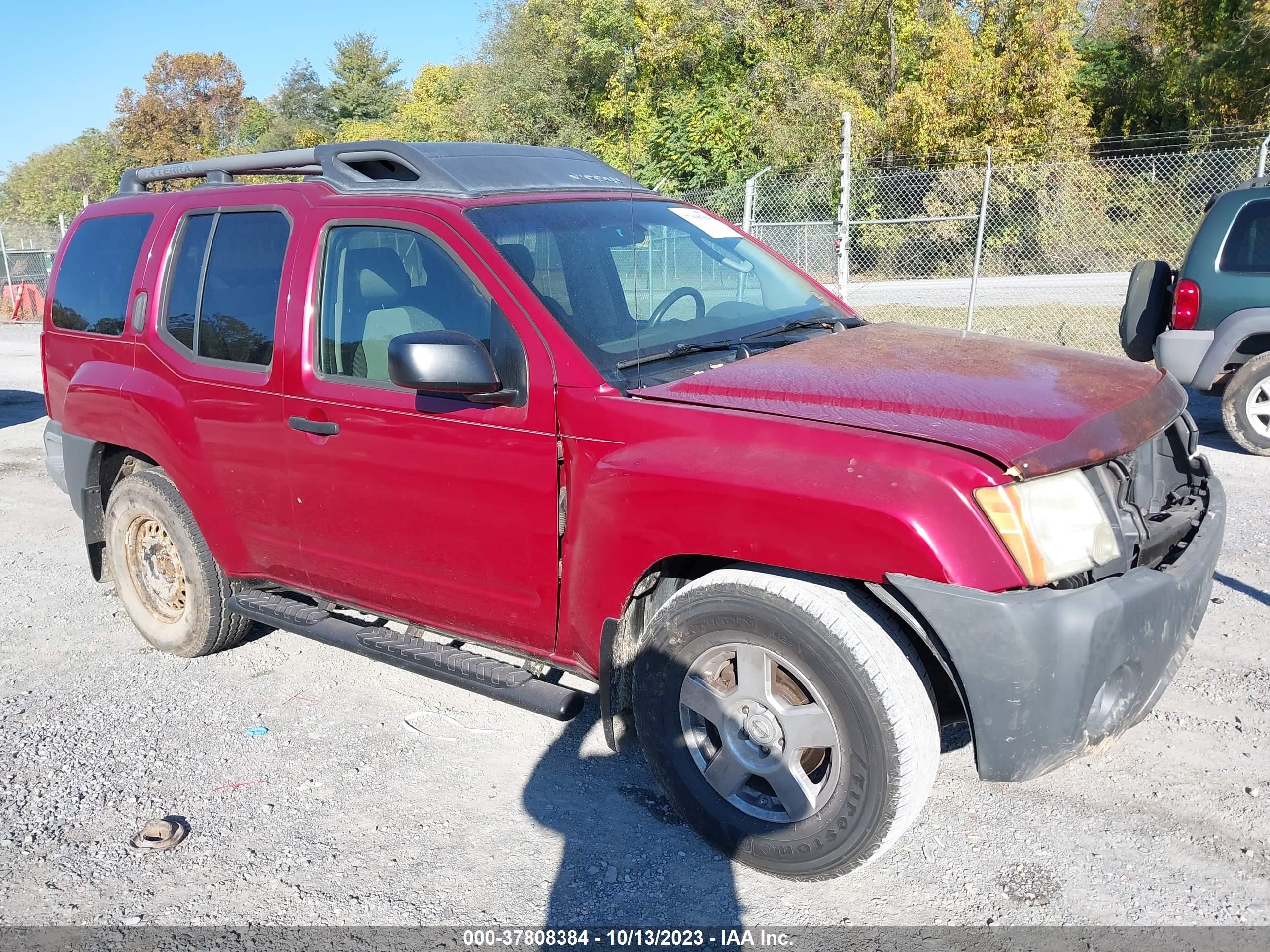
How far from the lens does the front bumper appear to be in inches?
97.7

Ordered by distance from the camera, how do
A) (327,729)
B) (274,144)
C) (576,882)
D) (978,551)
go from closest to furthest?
1. (978,551)
2. (576,882)
3. (327,729)
4. (274,144)

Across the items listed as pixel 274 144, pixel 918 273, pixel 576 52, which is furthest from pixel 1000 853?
pixel 274 144

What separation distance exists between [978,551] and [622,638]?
1.13 meters

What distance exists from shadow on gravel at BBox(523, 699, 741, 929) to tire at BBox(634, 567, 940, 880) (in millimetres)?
135

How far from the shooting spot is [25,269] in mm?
25359

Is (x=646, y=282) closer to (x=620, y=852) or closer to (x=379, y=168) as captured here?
(x=379, y=168)

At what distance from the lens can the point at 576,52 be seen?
33.8 m

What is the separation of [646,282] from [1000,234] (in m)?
15.3

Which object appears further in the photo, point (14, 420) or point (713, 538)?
point (14, 420)

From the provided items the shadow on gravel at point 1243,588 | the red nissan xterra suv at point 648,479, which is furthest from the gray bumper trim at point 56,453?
the shadow on gravel at point 1243,588

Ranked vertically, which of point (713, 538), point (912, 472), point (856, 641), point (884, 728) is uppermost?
point (912, 472)

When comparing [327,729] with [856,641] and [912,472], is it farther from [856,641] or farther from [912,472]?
[912,472]

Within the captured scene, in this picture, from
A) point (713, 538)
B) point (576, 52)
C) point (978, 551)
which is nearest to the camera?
point (978, 551)

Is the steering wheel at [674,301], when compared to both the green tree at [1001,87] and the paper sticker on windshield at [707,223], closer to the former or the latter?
the paper sticker on windshield at [707,223]
